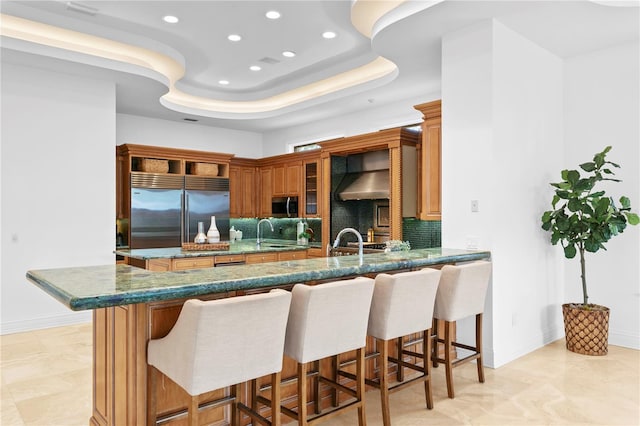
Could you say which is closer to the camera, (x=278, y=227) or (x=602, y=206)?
(x=602, y=206)

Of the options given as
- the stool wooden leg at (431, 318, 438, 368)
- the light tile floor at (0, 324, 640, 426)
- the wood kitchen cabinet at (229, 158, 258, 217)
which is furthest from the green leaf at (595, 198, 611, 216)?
the wood kitchen cabinet at (229, 158, 258, 217)

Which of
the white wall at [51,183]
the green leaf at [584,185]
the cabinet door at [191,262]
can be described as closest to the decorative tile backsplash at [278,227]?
the cabinet door at [191,262]

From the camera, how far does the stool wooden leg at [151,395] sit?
7.25 feet

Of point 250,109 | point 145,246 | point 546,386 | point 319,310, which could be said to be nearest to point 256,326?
point 319,310

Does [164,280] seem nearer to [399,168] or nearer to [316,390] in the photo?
[316,390]

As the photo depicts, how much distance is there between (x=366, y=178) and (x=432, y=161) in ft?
6.32

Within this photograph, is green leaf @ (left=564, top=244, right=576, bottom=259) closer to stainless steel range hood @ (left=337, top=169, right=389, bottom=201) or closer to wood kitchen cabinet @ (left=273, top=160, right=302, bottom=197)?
stainless steel range hood @ (left=337, top=169, right=389, bottom=201)

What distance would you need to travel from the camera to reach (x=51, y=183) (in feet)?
17.1

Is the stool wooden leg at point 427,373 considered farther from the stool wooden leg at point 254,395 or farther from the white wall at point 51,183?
the white wall at point 51,183

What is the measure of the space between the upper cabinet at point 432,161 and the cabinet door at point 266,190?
13.3 ft

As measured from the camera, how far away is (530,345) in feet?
13.9

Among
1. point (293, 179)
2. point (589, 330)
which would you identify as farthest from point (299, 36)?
point (589, 330)

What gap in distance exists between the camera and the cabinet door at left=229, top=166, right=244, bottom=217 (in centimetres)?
820

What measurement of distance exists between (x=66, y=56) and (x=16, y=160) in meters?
1.35
